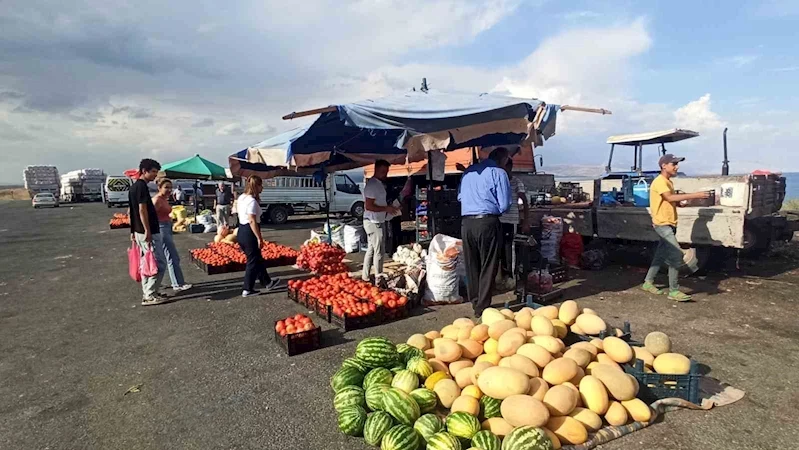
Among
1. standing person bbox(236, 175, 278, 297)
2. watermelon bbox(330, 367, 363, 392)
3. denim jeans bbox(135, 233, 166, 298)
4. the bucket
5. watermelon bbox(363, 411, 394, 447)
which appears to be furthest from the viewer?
the bucket

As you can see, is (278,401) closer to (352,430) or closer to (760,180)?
(352,430)

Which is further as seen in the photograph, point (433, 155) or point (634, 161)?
point (634, 161)

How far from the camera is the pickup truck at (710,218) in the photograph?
6871 mm

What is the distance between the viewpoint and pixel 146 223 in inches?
258

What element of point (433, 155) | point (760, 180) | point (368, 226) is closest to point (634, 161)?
point (760, 180)

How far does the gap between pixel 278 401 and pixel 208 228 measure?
53.1ft

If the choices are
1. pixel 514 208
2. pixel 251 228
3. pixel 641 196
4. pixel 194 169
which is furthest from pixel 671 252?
pixel 194 169

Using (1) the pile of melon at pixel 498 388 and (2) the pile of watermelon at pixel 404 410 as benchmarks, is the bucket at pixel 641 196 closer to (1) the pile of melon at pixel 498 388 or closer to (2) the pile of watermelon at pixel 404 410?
(1) the pile of melon at pixel 498 388

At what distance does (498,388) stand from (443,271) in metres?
3.28

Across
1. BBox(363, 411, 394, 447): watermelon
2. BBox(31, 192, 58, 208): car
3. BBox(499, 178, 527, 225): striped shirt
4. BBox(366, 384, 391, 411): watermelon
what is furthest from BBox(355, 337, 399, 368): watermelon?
BBox(31, 192, 58, 208): car

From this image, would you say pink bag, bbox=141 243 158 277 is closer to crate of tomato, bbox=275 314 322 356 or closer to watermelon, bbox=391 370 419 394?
crate of tomato, bbox=275 314 322 356

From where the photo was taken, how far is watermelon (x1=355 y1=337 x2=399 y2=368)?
12.0 ft

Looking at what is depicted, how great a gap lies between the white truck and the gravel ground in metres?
11.7

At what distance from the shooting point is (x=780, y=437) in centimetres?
300
